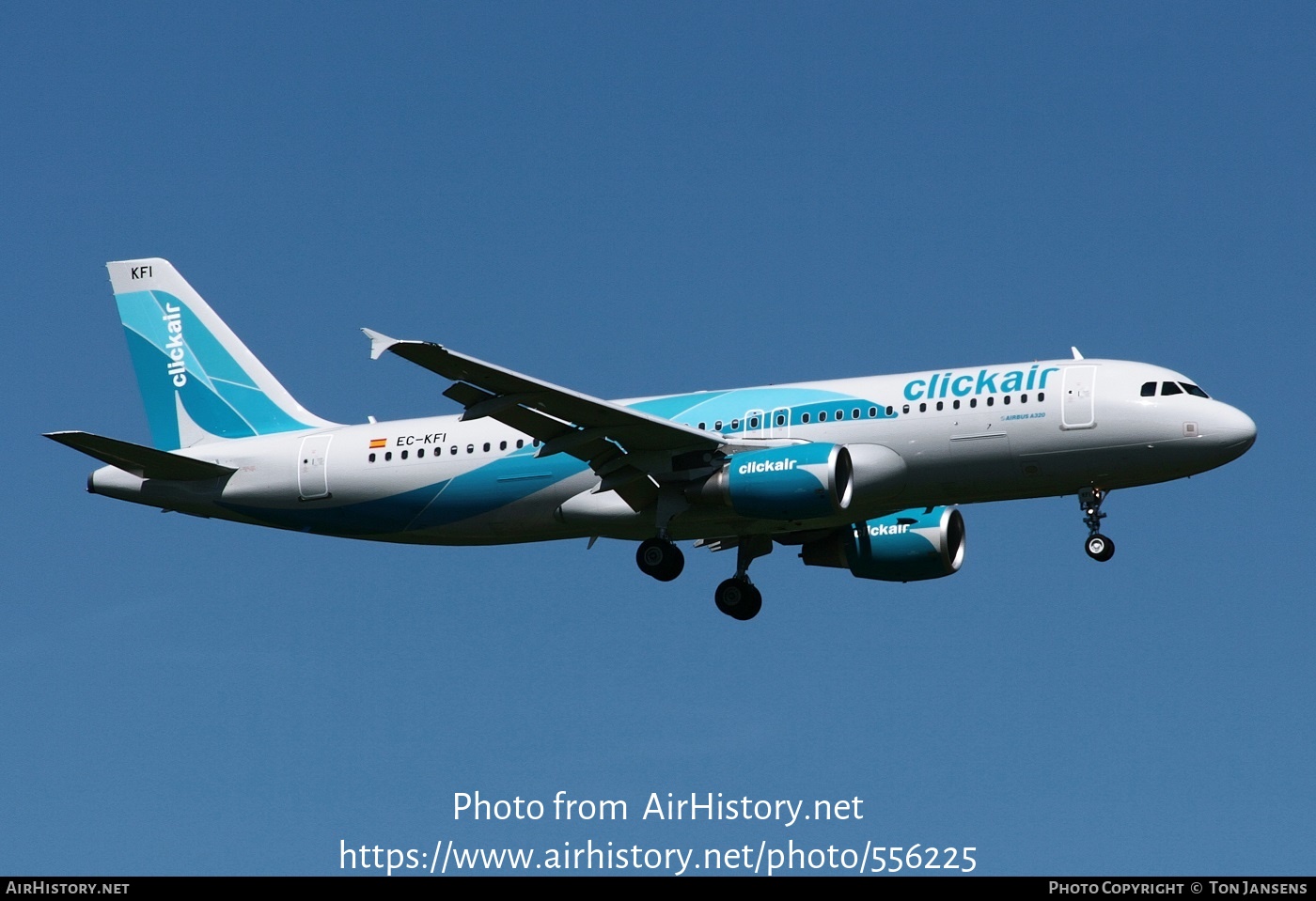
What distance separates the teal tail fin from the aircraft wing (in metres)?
8.13

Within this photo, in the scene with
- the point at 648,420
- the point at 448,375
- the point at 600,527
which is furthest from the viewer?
the point at 600,527

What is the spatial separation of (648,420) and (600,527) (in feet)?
11.6

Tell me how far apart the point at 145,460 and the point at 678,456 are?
1202cm

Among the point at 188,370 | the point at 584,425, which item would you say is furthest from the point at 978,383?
the point at 188,370

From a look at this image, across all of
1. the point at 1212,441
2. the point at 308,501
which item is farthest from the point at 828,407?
the point at 308,501

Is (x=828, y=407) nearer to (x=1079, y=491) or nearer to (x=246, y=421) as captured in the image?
(x=1079, y=491)

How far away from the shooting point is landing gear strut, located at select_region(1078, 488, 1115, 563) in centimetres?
3659

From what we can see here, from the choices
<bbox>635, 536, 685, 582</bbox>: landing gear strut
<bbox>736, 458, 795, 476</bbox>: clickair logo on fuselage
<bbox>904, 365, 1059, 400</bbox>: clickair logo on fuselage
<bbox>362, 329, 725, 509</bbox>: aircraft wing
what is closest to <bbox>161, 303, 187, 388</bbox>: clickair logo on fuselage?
<bbox>362, 329, 725, 509</bbox>: aircraft wing

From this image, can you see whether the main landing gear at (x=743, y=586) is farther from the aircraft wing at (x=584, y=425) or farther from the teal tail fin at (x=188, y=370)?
the teal tail fin at (x=188, y=370)

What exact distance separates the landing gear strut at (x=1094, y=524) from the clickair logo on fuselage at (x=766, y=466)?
19.2 feet

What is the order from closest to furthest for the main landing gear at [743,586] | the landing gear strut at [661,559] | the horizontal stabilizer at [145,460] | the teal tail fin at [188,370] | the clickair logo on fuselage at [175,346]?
the landing gear strut at [661,559] < the horizontal stabilizer at [145,460] < the main landing gear at [743,586] < the teal tail fin at [188,370] < the clickair logo on fuselage at [175,346]

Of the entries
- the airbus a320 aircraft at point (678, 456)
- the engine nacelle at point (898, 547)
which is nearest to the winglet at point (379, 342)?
the airbus a320 aircraft at point (678, 456)

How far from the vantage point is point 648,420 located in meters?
36.2

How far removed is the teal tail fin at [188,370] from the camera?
4350cm
